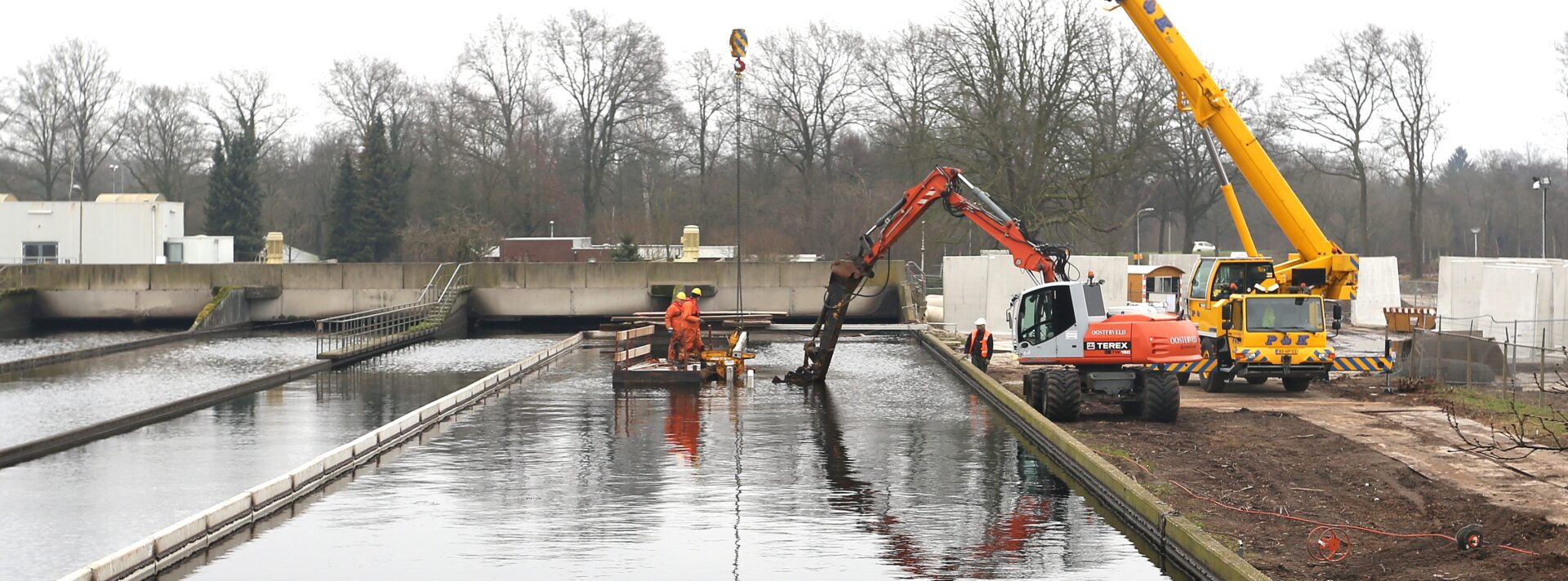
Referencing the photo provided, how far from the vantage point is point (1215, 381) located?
1071 inches

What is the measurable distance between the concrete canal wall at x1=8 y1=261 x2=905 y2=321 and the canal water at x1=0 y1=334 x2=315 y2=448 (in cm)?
884

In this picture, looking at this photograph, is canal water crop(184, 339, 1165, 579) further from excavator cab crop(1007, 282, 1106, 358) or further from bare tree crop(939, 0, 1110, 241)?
bare tree crop(939, 0, 1110, 241)

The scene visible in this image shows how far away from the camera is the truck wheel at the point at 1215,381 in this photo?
88.6ft

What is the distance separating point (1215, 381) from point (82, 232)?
4743 cm

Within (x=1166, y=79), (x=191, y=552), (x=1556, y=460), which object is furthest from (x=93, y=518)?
(x=1166, y=79)

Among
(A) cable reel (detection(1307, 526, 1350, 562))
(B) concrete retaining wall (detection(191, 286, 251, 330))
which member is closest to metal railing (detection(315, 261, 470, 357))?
(B) concrete retaining wall (detection(191, 286, 251, 330))

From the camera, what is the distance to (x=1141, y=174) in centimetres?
7006

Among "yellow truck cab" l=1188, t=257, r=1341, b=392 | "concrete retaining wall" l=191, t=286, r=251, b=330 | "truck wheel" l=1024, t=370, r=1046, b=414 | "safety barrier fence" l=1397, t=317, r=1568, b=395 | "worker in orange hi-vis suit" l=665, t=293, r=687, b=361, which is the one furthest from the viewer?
"concrete retaining wall" l=191, t=286, r=251, b=330

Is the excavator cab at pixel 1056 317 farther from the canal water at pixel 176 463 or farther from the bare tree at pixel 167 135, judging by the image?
the bare tree at pixel 167 135

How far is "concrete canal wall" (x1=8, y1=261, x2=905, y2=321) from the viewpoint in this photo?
51156 mm

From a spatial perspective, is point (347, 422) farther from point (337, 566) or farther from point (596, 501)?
point (337, 566)

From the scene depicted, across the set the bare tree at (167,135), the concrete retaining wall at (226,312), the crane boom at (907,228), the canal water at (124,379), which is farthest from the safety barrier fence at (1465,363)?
the bare tree at (167,135)

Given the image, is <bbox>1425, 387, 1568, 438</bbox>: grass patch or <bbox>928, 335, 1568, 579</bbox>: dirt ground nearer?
<bbox>928, 335, 1568, 579</bbox>: dirt ground

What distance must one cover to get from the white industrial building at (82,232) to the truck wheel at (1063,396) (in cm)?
4682
